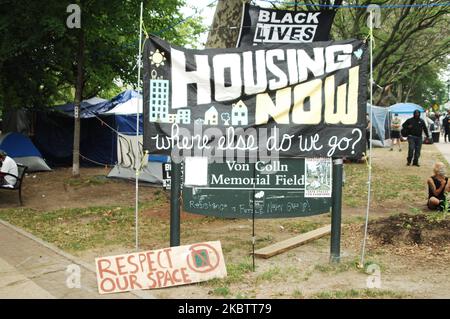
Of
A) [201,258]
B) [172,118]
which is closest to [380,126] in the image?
[172,118]

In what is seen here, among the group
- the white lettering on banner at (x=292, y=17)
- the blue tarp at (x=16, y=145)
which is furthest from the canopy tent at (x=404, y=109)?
the white lettering on banner at (x=292, y=17)

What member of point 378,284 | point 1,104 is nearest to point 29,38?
point 1,104

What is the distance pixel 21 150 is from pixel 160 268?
12785mm

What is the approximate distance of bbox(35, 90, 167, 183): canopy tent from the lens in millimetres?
18625

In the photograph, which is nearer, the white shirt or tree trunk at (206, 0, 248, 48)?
tree trunk at (206, 0, 248, 48)

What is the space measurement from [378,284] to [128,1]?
10.7m

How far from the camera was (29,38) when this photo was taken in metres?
13.2

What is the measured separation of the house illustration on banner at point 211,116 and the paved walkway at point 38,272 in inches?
84.8


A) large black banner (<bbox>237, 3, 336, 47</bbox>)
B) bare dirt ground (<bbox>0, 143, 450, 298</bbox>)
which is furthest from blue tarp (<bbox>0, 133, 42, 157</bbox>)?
large black banner (<bbox>237, 3, 336, 47</bbox>)

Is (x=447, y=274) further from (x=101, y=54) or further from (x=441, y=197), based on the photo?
(x=101, y=54)

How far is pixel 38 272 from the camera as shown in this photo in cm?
632

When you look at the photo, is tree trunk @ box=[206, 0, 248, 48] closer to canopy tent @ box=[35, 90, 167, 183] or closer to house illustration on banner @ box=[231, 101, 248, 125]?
house illustration on banner @ box=[231, 101, 248, 125]

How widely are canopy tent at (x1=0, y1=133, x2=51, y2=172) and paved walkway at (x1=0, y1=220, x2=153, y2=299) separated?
908 centimetres
